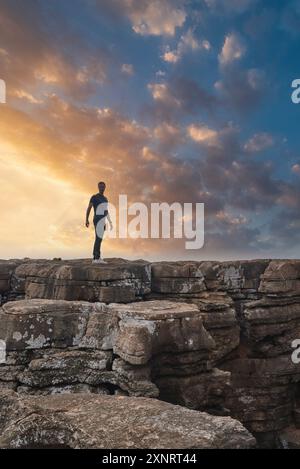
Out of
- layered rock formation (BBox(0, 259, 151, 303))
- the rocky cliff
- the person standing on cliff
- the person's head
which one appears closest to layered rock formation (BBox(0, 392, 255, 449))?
the rocky cliff

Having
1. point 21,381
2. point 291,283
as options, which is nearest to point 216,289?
point 291,283

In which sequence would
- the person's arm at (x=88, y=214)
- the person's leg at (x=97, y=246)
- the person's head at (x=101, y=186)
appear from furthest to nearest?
the person's leg at (x=97, y=246) < the person's head at (x=101, y=186) < the person's arm at (x=88, y=214)

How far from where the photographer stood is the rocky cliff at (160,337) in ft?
30.9

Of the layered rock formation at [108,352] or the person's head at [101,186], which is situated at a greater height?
the person's head at [101,186]

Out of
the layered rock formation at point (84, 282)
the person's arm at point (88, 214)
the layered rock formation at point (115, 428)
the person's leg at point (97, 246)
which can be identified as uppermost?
the person's arm at point (88, 214)

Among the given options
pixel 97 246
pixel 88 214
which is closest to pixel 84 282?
pixel 97 246

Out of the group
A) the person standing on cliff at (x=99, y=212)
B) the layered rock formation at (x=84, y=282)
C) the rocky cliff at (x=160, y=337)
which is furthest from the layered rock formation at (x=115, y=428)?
the person standing on cliff at (x=99, y=212)

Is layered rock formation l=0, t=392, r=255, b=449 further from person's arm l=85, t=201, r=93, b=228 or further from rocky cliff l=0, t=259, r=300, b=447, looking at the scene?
person's arm l=85, t=201, r=93, b=228

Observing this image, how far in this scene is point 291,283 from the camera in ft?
67.8

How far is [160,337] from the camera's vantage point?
9.86 m

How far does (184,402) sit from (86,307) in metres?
3.69

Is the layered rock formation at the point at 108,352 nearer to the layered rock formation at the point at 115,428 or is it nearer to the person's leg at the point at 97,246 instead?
the layered rock formation at the point at 115,428

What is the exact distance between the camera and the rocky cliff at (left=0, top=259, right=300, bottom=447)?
9.41 metres
